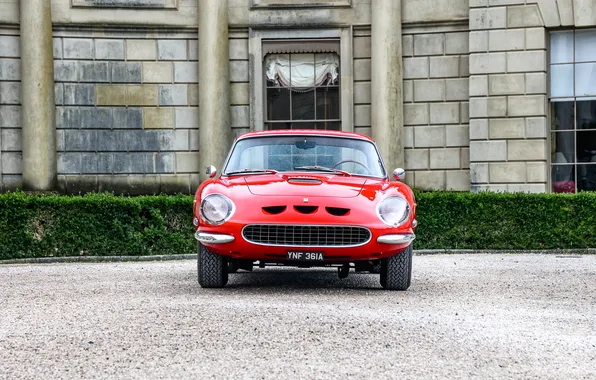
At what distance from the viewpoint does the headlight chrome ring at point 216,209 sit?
30.4ft

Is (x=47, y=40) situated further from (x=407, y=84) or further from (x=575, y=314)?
(x=575, y=314)

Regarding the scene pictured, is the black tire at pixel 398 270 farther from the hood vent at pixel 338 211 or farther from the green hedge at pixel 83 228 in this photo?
the green hedge at pixel 83 228

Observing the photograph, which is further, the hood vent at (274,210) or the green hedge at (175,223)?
the green hedge at (175,223)

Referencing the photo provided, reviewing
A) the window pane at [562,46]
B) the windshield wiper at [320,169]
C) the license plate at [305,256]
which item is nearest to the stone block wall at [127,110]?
the window pane at [562,46]

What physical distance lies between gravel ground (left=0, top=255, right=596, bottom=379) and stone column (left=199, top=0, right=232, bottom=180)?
9778 mm

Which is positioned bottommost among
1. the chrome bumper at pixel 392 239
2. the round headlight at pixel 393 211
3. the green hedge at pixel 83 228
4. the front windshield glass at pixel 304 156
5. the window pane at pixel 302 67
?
the green hedge at pixel 83 228

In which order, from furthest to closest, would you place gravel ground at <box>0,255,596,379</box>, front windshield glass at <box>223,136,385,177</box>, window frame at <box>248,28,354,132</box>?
window frame at <box>248,28,354,132</box>
front windshield glass at <box>223,136,385,177</box>
gravel ground at <box>0,255,596,379</box>

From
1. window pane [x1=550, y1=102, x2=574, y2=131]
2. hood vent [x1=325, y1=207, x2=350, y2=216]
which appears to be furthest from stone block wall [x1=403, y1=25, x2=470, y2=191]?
hood vent [x1=325, y1=207, x2=350, y2=216]

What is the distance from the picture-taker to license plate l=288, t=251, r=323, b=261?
916 cm

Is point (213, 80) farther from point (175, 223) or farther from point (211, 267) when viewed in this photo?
point (211, 267)

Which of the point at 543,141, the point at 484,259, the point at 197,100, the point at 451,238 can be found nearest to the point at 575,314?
the point at 484,259

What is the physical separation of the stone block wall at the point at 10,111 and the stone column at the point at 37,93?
20 cm

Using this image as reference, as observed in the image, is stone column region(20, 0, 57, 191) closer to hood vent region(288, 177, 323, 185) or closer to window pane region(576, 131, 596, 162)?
window pane region(576, 131, 596, 162)

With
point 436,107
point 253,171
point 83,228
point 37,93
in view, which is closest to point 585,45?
point 436,107
